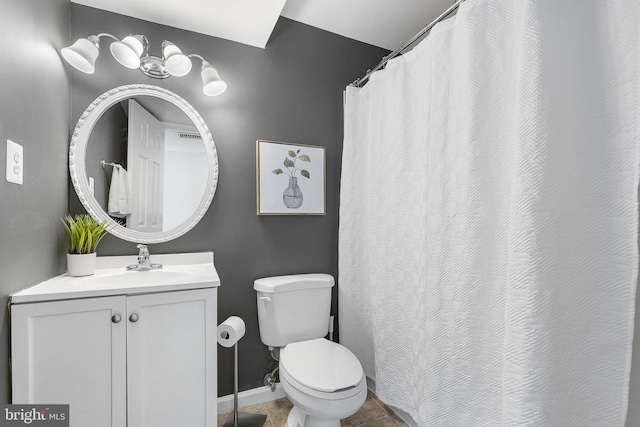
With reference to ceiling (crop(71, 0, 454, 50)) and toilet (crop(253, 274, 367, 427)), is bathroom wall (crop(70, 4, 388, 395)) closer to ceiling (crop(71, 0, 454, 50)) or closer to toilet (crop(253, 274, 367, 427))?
ceiling (crop(71, 0, 454, 50))

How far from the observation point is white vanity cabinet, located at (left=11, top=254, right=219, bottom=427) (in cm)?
99

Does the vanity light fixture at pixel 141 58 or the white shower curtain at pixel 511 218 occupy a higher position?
the vanity light fixture at pixel 141 58

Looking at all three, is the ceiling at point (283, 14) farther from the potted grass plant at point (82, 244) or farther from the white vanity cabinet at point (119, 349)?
the white vanity cabinet at point (119, 349)

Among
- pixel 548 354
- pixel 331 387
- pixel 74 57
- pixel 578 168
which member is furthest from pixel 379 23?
pixel 331 387

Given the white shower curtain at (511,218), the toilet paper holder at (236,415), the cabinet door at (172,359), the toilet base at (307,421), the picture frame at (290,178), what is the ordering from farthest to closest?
the picture frame at (290,178) → the toilet paper holder at (236,415) → the toilet base at (307,421) → the cabinet door at (172,359) → the white shower curtain at (511,218)

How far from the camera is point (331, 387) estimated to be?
119 cm

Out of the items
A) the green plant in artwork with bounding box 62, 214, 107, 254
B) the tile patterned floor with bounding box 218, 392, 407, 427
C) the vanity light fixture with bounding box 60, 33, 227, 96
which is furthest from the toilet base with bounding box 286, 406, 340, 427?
the vanity light fixture with bounding box 60, 33, 227, 96

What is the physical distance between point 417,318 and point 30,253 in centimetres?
162

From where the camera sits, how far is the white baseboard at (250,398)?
164 centimetres

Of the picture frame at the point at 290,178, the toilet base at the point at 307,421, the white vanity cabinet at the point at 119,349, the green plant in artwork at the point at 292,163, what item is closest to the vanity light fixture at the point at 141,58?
the picture frame at the point at 290,178

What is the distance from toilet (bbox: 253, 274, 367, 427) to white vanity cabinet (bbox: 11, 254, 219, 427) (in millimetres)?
389

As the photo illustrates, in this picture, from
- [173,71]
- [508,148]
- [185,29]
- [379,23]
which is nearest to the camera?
[508,148]

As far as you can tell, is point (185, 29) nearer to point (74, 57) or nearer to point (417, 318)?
point (74, 57)

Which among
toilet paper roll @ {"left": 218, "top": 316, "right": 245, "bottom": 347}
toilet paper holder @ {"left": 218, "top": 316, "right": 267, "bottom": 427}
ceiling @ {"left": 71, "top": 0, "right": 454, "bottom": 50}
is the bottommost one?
toilet paper holder @ {"left": 218, "top": 316, "right": 267, "bottom": 427}
